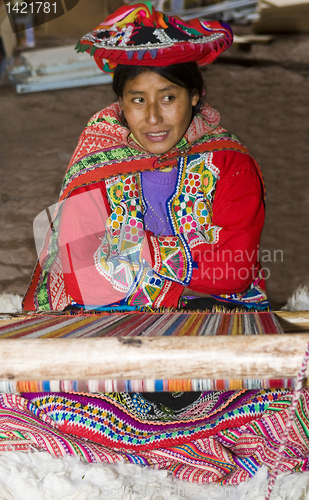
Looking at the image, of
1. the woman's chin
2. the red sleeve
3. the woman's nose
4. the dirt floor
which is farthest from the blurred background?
the woman's nose

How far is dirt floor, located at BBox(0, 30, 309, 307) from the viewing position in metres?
2.60

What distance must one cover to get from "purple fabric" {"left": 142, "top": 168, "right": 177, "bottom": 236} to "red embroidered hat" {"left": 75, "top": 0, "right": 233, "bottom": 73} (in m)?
0.38

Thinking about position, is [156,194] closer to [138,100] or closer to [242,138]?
[138,100]

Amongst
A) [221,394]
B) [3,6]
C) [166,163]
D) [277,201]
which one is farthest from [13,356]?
[3,6]

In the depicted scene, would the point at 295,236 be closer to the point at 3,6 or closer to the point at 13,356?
the point at 13,356

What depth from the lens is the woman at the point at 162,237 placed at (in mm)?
1397

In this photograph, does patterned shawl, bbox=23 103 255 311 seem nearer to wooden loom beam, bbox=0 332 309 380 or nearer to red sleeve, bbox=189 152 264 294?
red sleeve, bbox=189 152 264 294

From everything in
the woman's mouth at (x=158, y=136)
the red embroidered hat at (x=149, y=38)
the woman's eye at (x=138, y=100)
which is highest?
the red embroidered hat at (x=149, y=38)

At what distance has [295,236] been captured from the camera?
107 inches

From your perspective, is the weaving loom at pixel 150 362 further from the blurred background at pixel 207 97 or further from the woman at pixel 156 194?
the blurred background at pixel 207 97

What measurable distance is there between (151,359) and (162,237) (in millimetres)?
710

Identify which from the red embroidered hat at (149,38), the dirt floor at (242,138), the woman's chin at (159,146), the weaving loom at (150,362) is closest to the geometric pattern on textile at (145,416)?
the weaving loom at (150,362)

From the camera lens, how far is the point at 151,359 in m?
0.87

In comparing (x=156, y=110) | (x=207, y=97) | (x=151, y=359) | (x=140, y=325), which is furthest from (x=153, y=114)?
(x=207, y=97)
